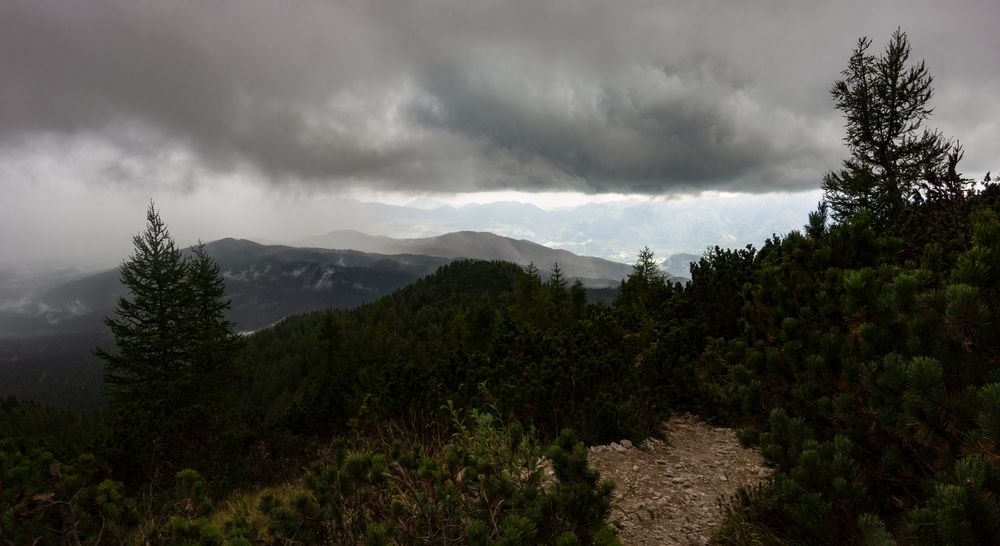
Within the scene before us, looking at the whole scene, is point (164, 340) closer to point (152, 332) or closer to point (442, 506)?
Result: point (152, 332)

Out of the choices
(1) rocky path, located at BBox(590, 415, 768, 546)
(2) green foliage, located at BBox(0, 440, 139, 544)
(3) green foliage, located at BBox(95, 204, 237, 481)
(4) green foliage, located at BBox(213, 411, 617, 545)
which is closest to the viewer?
(4) green foliage, located at BBox(213, 411, 617, 545)

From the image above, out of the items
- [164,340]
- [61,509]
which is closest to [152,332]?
[164,340]

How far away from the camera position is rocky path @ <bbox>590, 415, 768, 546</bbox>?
4.21 m

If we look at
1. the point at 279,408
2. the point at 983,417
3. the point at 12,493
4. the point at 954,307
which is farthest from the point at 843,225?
the point at 279,408

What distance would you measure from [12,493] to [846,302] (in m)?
6.94

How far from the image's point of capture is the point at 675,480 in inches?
215

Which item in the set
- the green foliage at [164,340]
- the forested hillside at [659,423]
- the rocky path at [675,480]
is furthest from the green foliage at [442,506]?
the green foliage at [164,340]

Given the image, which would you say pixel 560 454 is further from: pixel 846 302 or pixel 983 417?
pixel 846 302

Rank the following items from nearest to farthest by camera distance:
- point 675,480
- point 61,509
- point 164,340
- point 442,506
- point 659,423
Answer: point 442,506, point 61,509, point 675,480, point 659,423, point 164,340

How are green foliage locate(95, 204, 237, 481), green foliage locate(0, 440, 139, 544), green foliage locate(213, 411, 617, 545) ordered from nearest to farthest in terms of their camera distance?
green foliage locate(213, 411, 617, 545)
green foliage locate(0, 440, 139, 544)
green foliage locate(95, 204, 237, 481)

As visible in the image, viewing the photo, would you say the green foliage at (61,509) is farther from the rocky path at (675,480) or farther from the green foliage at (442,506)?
the rocky path at (675,480)

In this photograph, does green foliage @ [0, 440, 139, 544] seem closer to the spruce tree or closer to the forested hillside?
the forested hillside

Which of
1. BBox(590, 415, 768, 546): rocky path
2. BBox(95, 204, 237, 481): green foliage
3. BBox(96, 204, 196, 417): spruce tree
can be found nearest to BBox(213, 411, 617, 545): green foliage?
BBox(590, 415, 768, 546): rocky path

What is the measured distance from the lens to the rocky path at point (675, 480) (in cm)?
421
